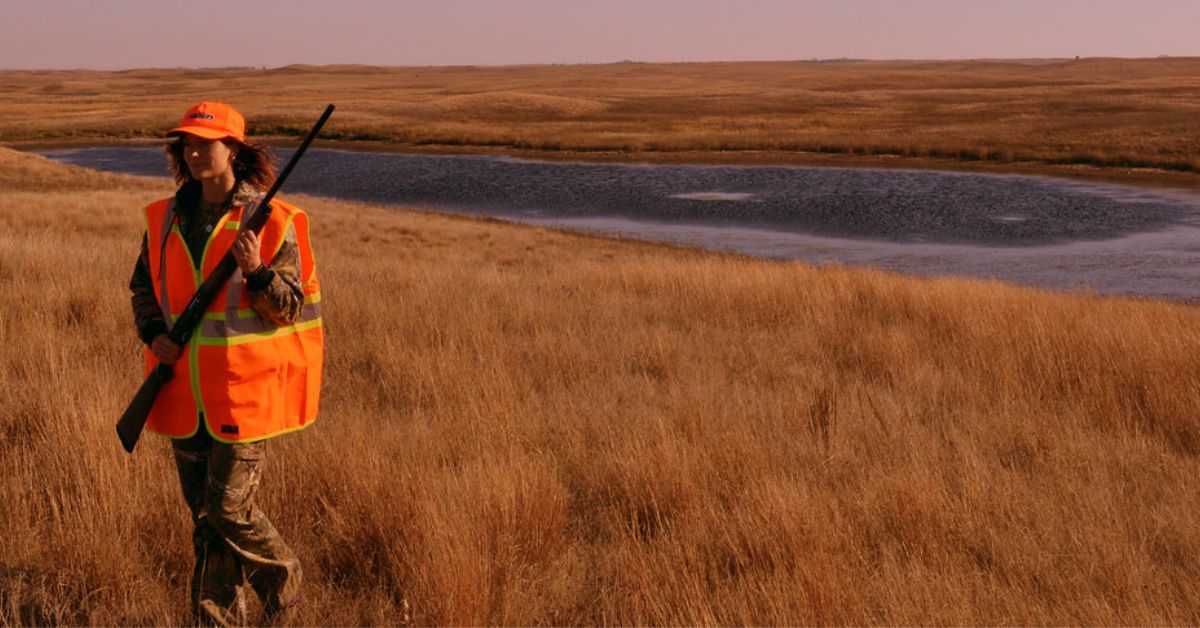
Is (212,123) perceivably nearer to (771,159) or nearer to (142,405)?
(142,405)

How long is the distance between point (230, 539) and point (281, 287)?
0.83 m

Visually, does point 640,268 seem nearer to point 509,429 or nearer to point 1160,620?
point 509,429

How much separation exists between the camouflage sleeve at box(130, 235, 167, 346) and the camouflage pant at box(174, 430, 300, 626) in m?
0.37

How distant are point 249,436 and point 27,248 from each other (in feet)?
30.0

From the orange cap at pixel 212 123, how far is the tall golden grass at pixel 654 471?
155cm

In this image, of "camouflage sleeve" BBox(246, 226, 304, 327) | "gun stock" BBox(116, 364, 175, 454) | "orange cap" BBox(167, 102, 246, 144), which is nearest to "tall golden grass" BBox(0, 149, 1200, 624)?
"gun stock" BBox(116, 364, 175, 454)

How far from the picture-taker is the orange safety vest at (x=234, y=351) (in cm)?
294

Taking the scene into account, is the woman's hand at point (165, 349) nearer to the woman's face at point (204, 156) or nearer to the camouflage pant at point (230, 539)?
the camouflage pant at point (230, 539)

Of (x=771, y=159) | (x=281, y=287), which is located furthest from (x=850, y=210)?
(x=281, y=287)

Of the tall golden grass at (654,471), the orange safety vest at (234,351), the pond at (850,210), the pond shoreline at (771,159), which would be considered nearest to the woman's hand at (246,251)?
the orange safety vest at (234,351)

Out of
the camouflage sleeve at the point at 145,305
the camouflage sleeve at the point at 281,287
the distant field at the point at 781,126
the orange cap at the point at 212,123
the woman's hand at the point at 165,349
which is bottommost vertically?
the distant field at the point at 781,126

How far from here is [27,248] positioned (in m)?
10.5

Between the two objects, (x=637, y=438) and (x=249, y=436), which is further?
(x=637, y=438)

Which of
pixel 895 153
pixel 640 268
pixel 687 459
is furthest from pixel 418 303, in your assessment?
pixel 895 153
